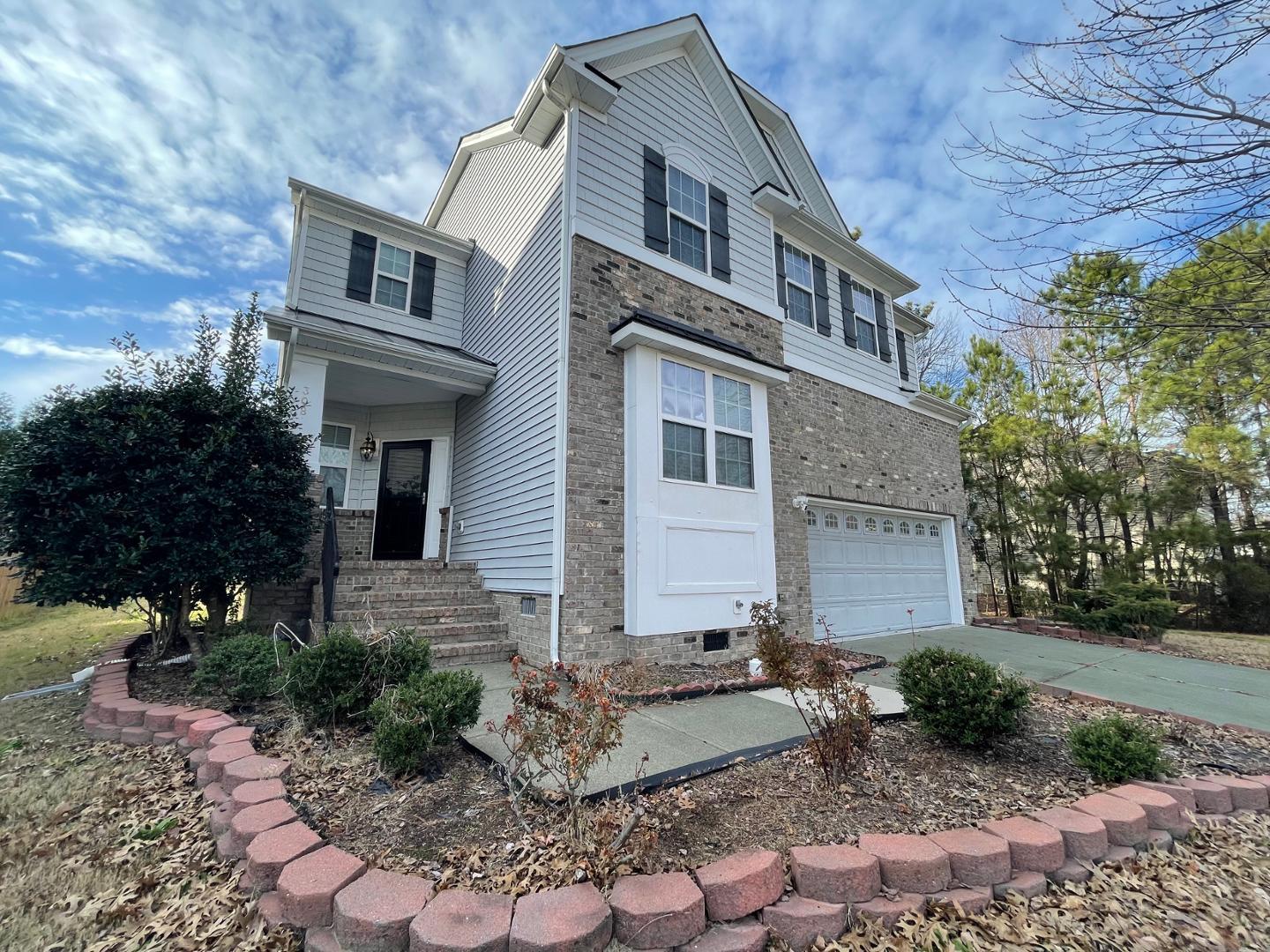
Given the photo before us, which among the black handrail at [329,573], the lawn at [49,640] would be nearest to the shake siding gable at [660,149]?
the black handrail at [329,573]

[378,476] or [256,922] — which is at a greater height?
[378,476]

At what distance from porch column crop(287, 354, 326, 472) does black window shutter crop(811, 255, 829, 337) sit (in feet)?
25.8

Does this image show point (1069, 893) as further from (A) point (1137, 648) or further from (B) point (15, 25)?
(B) point (15, 25)

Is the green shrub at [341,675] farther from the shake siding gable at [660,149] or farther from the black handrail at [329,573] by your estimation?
the shake siding gable at [660,149]

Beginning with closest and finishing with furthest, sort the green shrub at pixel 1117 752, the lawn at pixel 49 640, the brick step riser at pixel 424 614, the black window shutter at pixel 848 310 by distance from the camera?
the green shrub at pixel 1117 752 < the lawn at pixel 49 640 < the brick step riser at pixel 424 614 < the black window shutter at pixel 848 310

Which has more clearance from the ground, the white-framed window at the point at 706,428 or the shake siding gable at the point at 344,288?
the shake siding gable at the point at 344,288

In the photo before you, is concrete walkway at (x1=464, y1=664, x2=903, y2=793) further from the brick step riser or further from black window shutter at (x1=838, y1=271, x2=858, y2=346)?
black window shutter at (x1=838, y1=271, x2=858, y2=346)

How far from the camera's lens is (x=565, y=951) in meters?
1.64

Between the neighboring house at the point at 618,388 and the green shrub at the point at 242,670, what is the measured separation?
5.23 ft

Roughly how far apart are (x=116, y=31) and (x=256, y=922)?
851cm

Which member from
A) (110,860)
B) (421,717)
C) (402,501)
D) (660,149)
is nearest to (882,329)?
(660,149)

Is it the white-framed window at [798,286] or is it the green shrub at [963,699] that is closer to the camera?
the green shrub at [963,699]

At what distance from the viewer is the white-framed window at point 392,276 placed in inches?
351

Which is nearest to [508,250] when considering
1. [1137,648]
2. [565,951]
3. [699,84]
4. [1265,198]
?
[699,84]
